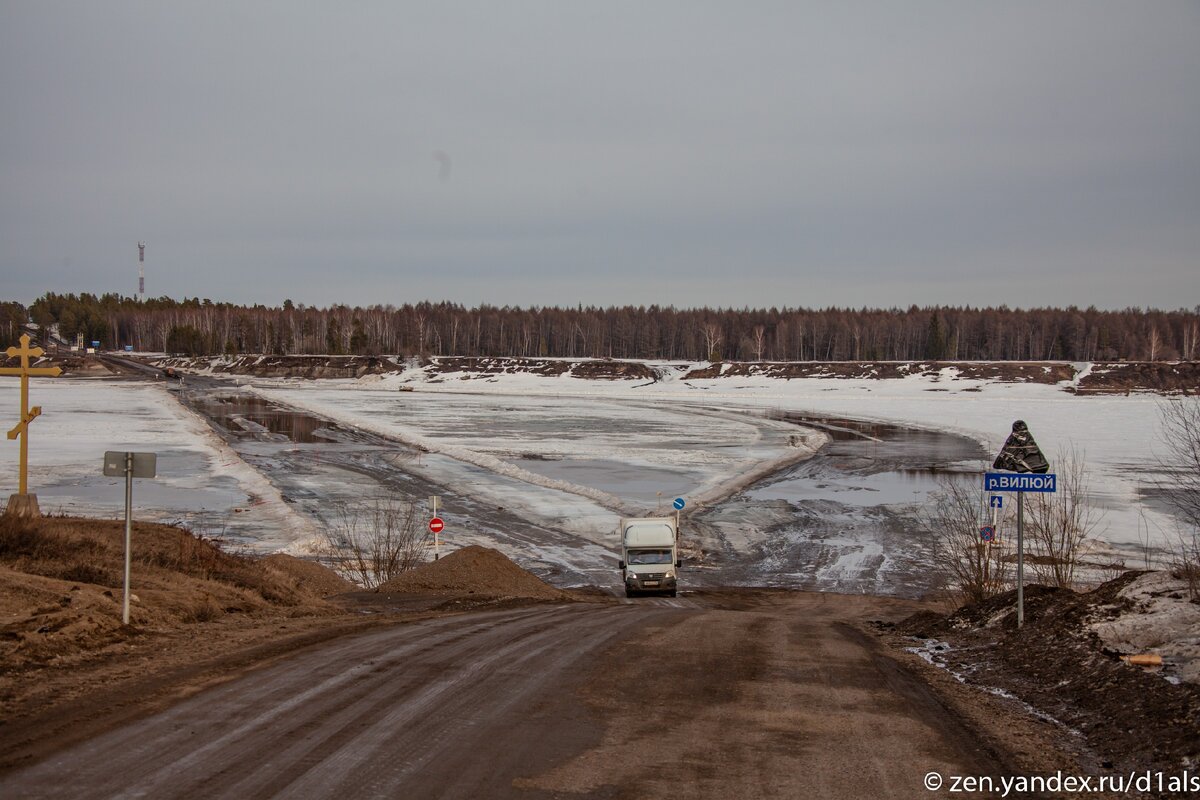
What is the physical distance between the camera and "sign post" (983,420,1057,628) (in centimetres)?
1321

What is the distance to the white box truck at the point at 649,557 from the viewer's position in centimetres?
2583

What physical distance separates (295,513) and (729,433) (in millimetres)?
Answer: 41269

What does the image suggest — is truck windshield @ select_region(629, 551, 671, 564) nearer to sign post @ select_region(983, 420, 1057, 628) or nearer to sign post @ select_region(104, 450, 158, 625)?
sign post @ select_region(983, 420, 1057, 628)

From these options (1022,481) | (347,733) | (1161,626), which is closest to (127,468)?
(347,733)

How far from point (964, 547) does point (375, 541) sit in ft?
58.4

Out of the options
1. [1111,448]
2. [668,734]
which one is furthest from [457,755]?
[1111,448]

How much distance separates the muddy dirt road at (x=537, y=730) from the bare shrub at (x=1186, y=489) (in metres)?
3.89

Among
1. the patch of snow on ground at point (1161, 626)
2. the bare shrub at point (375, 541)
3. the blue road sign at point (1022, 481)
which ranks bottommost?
the bare shrub at point (375, 541)

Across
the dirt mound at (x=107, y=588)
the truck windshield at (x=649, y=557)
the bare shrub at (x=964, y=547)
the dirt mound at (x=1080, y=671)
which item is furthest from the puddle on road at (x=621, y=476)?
the dirt mound at (x=1080, y=671)

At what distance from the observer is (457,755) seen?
8.47 metres

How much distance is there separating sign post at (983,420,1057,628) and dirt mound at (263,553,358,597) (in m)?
15.3

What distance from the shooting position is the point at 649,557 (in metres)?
26.3

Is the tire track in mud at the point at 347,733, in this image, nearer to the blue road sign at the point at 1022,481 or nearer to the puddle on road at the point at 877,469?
the blue road sign at the point at 1022,481

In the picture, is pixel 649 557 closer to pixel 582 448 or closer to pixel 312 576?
pixel 312 576
